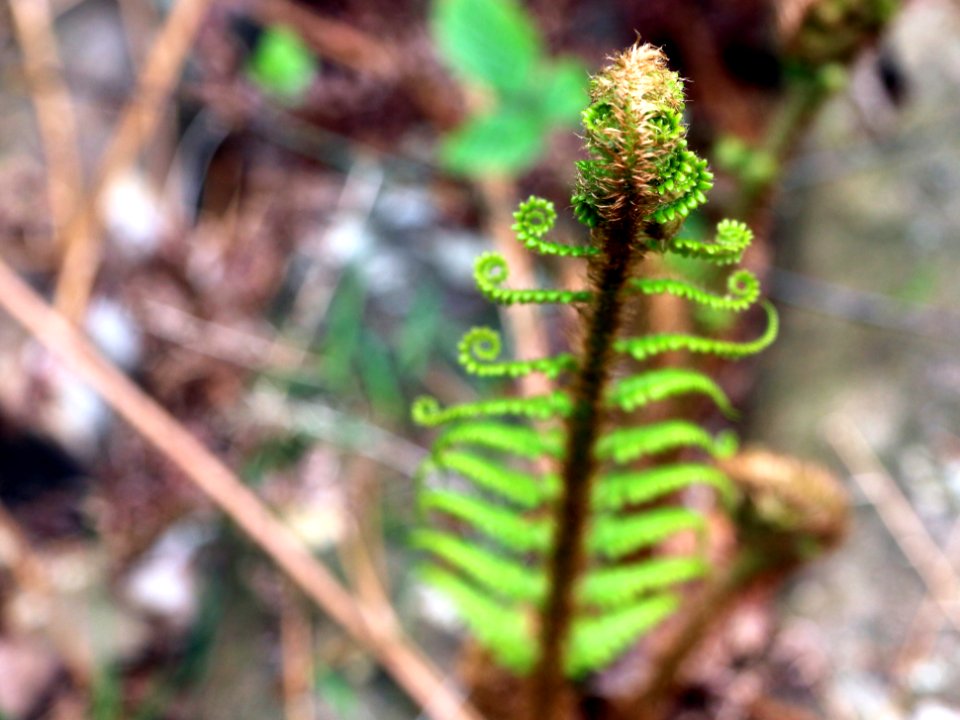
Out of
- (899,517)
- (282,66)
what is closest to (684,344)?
(899,517)

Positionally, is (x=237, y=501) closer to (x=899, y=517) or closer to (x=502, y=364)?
(x=502, y=364)

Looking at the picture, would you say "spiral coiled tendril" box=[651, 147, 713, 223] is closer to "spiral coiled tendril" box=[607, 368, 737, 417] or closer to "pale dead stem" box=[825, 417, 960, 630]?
"spiral coiled tendril" box=[607, 368, 737, 417]

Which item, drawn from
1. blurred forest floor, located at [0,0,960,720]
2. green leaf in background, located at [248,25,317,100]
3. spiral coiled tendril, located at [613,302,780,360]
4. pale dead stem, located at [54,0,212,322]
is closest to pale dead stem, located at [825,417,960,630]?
blurred forest floor, located at [0,0,960,720]

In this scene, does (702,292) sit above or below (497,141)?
below

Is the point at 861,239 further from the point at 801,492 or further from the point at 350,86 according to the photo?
the point at 350,86

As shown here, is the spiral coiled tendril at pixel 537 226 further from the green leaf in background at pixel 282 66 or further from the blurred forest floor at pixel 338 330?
the green leaf in background at pixel 282 66

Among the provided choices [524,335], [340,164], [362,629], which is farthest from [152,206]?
[362,629]
